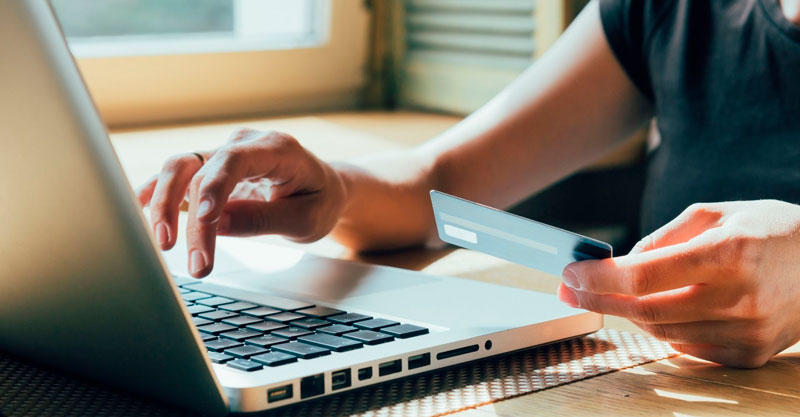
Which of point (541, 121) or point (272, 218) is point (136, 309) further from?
point (541, 121)

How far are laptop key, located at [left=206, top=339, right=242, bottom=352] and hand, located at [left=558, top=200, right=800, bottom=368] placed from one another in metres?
0.20

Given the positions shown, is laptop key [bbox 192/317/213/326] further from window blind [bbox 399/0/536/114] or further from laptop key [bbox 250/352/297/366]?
window blind [bbox 399/0/536/114]

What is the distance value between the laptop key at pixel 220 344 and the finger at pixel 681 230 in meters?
0.25

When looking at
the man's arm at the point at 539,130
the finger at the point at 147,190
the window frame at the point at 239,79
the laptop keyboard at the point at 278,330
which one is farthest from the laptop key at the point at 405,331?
the window frame at the point at 239,79

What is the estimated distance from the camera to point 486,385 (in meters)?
0.54

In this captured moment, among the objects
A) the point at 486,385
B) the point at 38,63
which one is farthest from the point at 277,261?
the point at 38,63

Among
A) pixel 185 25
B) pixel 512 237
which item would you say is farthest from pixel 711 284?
pixel 185 25

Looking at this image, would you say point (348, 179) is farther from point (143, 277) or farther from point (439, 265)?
point (143, 277)

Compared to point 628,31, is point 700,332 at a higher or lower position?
lower

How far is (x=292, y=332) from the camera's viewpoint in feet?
1.77

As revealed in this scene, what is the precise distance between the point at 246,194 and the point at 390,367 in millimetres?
372

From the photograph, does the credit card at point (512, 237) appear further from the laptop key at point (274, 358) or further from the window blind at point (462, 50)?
the window blind at point (462, 50)

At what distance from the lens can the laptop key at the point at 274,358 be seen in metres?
0.48

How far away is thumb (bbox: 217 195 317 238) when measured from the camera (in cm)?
78
